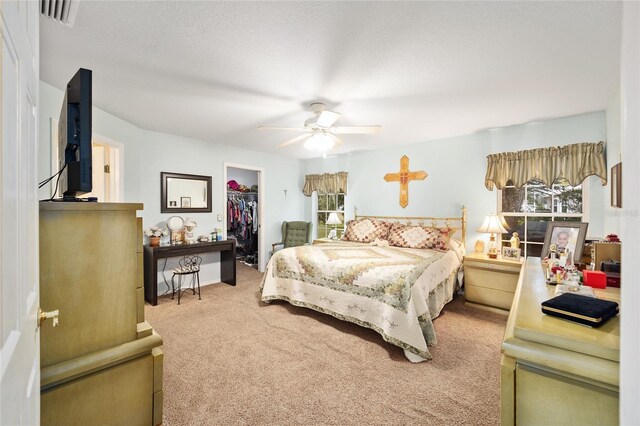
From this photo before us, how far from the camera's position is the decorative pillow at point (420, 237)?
3.78m

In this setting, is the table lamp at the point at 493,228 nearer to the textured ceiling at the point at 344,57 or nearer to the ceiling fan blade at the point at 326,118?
the textured ceiling at the point at 344,57

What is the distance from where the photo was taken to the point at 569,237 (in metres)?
2.32

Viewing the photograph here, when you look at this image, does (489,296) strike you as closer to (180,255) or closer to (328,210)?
(328,210)

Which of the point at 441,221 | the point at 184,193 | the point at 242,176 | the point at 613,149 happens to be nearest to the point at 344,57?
the point at 613,149

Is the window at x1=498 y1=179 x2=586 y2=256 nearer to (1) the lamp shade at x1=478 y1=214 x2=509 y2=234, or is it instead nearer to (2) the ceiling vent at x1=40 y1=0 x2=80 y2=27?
(1) the lamp shade at x1=478 y1=214 x2=509 y2=234

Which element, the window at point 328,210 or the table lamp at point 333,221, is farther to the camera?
the window at point 328,210

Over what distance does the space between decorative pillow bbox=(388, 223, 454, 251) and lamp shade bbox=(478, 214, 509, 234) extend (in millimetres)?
474

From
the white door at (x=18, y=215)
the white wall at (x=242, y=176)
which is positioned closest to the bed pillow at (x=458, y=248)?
the white door at (x=18, y=215)

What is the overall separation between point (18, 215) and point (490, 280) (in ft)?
13.1

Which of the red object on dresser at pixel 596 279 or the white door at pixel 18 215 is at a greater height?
the white door at pixel 18 215

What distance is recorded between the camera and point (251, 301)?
3715mm

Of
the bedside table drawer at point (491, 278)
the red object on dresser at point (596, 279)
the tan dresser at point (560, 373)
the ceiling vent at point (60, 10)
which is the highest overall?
the ceiling vent at point (60, 10)

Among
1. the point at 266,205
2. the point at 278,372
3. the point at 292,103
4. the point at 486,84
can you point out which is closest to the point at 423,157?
the point at 486,84

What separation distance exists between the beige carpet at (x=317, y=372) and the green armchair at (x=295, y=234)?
234 centimetres
